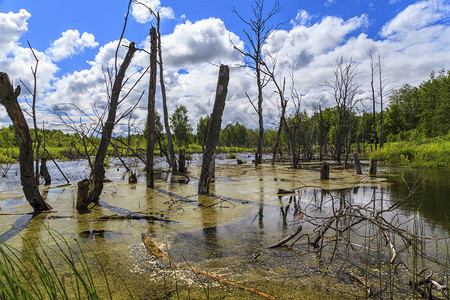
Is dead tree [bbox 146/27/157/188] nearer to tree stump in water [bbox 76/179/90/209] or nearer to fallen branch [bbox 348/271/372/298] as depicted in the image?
tree stump in water [bbox 76/179/90/209]

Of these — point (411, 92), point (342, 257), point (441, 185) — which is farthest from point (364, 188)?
point (411, 92)

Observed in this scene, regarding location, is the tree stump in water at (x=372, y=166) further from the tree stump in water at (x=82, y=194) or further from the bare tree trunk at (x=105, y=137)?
the tree stump in water at (x=82, y=194)

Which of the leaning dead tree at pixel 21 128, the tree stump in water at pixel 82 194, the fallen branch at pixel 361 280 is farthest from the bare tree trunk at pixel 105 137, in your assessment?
the fallen branch at pixel 361 280

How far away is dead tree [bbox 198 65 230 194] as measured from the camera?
6398 millimetres

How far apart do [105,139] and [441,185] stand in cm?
918

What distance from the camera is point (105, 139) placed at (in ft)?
17.9

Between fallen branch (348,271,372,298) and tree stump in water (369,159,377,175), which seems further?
tree stump in water (369,159,377,175)

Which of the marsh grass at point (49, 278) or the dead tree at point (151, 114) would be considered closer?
the marsh grass at point (49, 278)

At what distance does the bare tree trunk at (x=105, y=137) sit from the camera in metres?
5.38

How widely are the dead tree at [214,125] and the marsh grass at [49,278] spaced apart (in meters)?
3.76

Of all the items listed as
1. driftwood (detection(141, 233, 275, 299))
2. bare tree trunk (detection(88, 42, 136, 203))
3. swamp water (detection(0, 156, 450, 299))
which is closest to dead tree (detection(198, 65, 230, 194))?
swamp water (detection(0, 156, 450, 299))

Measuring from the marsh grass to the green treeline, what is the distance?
699cm

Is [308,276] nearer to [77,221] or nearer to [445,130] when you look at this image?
[77,221]

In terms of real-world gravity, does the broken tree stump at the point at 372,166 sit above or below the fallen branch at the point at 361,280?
above
